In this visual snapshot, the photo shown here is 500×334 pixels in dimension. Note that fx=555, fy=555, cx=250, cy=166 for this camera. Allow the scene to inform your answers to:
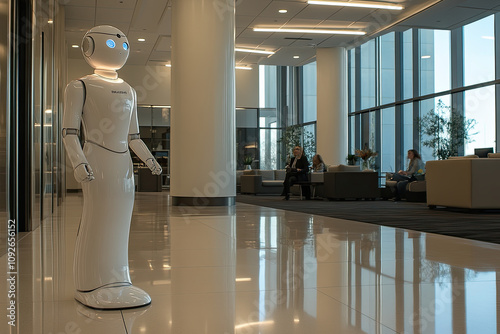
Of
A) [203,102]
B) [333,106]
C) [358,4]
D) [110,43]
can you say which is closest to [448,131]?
[333,106]

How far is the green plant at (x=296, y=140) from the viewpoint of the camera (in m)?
21.3

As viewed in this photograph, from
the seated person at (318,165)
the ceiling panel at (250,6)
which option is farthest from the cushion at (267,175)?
the ceiling panel at (250,6)

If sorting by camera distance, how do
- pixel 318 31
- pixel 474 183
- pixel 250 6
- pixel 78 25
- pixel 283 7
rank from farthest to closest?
1. pixel 318 31
2. pixel 78 25
3. pixel 283 7
4. pixel 250 6
5. pixel 474 183

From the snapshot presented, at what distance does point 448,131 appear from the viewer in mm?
14641

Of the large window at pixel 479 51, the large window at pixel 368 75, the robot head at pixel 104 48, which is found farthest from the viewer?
the large window at pixel 368 75

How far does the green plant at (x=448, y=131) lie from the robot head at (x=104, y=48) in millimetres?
12922

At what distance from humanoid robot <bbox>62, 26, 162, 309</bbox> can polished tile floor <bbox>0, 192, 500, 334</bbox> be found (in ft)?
0.37

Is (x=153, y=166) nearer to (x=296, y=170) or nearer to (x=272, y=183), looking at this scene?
(x=296, y=170)

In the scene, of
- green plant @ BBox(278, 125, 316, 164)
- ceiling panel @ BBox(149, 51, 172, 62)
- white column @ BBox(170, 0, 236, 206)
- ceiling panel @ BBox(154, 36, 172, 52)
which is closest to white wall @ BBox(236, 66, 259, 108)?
green plant @ BBox(278, 125, 316, 164)

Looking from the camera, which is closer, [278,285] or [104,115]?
[104,115]

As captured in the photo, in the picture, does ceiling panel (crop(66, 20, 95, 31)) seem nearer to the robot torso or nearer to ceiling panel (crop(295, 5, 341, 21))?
ceiling panel (crop(295, 5, 341, 21))

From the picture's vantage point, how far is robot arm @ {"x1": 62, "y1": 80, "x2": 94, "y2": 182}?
2.23 meters

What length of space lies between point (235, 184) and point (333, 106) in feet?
25.1

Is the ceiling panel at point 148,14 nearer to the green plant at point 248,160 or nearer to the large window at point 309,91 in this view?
the green plant at point 248,160
